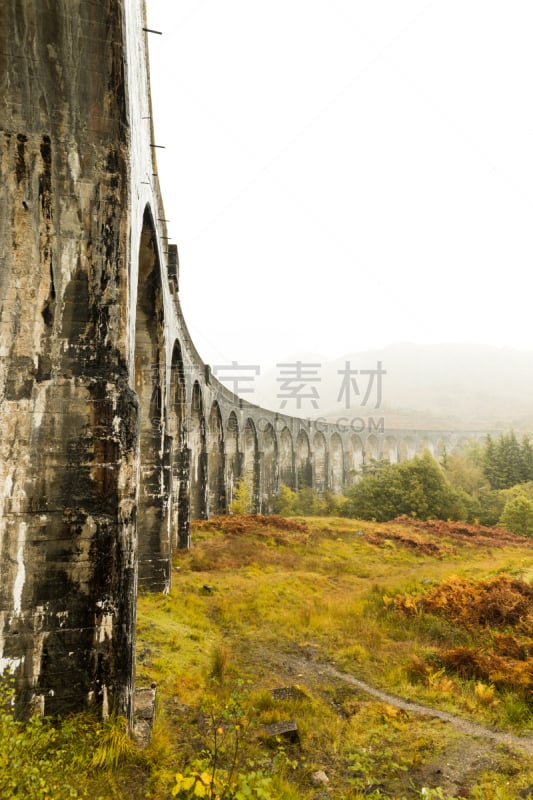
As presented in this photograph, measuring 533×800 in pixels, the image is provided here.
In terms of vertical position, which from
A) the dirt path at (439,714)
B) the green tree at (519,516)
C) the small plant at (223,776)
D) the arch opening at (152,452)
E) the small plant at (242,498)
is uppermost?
the arch opening at (152,452)

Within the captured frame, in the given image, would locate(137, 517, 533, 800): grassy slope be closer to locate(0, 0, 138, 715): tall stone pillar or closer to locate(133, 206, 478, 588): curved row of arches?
locate(0, 0, 138, 715): tall stone pillar

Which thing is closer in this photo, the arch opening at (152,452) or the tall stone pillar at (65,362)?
the tall stone pillar at (65,362)

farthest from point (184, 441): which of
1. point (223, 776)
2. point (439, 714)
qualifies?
point (223, 776)

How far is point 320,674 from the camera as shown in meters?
6.54

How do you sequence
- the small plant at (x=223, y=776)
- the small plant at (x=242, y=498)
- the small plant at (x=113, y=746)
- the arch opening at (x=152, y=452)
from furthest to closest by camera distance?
the small plant at (x=242, y=498), the arch opening at (x=152, y=452), the small plant at (x=113, y=746), the small plant at (x=223, y=776)

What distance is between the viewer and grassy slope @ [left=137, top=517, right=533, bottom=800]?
4191 mm

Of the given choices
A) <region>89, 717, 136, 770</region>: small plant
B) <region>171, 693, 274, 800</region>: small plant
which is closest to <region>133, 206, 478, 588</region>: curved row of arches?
<region>89, 717, 136, 770</region>: small plant

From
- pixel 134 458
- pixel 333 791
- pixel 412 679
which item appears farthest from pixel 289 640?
pixel 134 458

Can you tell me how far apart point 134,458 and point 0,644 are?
5.78 feet

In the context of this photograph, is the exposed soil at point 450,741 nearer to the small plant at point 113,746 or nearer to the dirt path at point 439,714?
the dirt path at point 439,714

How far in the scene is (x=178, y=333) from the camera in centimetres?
1277

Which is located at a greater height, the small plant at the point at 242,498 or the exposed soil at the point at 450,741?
the exposed soil at the point at 450,741

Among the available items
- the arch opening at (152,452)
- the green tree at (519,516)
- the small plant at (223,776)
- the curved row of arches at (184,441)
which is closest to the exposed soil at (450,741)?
the small plant at (223,776)

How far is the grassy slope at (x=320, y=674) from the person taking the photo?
419 centimetres
